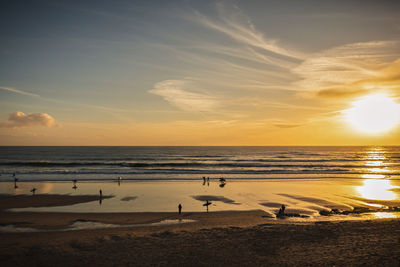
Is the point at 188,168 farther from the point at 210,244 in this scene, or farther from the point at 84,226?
the point at 210,244

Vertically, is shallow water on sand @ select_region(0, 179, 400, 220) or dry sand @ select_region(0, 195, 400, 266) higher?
dry sand @ select_region(0, 195, 400, 266)

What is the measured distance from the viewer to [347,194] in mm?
24641

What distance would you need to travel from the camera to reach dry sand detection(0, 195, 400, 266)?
9508mm

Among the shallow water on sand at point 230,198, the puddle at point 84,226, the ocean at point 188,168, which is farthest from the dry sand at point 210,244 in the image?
the ocean at point 188,168

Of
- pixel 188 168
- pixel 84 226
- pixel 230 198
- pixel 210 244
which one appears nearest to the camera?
pixel 210 244

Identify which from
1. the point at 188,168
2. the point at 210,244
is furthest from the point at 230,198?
the point at 188,168

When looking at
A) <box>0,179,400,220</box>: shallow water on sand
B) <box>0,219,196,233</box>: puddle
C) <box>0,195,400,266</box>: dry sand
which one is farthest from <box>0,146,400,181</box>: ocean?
<box>0,195,400,266</box>: dry sand

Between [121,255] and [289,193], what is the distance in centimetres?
1964

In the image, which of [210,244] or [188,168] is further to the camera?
[188,168]

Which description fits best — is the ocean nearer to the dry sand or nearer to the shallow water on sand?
the shallow water on sand

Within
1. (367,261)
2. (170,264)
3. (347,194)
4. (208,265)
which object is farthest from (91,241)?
(347,194)

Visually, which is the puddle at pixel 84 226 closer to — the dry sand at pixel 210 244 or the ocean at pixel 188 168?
the dry sand at pixel 210 244

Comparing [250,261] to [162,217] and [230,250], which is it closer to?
[230,250]

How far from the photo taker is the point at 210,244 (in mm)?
11094
